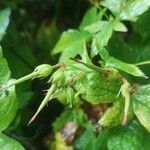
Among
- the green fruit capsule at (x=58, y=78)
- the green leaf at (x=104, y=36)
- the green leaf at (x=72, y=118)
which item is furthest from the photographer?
the green leaf at (x=72, y=118)

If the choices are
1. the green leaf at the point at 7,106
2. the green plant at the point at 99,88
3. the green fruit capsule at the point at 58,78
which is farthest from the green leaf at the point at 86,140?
the green fruit capsule at the point at 58,78

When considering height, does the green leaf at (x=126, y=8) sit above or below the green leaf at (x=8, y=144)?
above

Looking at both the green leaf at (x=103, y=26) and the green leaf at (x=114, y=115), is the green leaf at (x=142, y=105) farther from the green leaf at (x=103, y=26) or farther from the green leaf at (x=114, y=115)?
the green leaf at (x=103, y=26)

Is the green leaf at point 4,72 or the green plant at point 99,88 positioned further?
the green leaf at point 4,72

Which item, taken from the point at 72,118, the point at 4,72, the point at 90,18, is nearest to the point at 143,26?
the point at 90,18

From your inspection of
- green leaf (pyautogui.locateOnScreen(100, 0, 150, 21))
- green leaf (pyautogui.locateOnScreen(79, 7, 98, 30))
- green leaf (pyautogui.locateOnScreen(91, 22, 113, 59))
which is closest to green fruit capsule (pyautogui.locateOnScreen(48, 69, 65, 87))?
green leaf (pyautogui.locateOnScreen(91, 22, 113, 59))

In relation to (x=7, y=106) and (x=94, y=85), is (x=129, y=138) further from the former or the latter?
(x=7, y=106)

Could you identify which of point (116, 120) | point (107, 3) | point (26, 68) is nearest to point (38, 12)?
point (26, 68)
